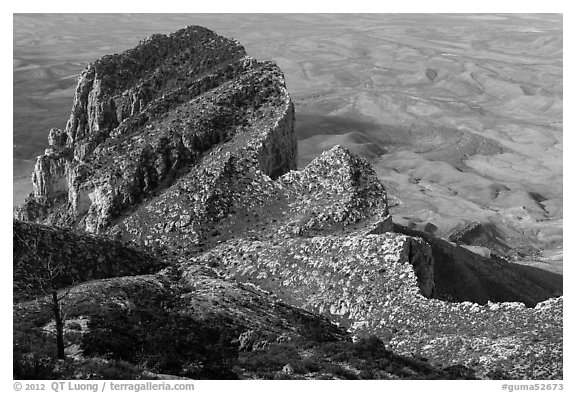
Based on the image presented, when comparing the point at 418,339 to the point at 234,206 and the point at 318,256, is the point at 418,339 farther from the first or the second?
the point at 234,206

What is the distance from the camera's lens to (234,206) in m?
65.1

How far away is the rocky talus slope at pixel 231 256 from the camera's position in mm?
41250

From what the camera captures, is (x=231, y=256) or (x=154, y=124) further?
(x=154, y=124)

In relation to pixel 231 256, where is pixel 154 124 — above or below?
above

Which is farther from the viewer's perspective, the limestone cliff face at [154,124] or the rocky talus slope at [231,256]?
the limestone cliff face at [154,124]

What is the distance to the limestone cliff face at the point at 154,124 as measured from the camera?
229 ft

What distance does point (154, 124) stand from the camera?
73625 mm

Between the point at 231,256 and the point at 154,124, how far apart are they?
19.5m

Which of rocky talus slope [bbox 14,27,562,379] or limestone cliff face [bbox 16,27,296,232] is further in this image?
limestone cliff face [bbox 16,27,296,232]

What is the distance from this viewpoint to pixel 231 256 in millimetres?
59688

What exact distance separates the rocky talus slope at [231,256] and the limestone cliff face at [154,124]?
6.5 inches

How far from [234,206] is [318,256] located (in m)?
12.0

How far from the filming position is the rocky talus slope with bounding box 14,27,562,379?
135 feet

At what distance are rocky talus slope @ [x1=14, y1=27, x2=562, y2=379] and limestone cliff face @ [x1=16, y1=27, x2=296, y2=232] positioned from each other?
0.54 feet
